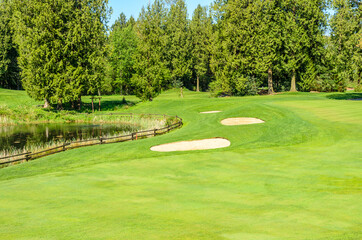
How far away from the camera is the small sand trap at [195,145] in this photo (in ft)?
74.4

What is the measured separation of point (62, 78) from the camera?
53625 mm

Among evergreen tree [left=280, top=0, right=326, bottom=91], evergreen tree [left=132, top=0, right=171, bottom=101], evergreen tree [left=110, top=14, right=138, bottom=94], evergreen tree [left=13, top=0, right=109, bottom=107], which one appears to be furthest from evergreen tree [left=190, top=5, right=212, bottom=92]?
evergreen tree [left=13, top=0, right=109, bottom=107]

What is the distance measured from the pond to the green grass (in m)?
10.3

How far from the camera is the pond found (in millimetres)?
31283

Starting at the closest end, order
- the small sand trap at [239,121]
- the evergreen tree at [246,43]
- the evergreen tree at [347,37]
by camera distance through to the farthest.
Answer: the small sand trap at [239,121], the evergreen tree at [347,37], the evergreen tree at [246,43]

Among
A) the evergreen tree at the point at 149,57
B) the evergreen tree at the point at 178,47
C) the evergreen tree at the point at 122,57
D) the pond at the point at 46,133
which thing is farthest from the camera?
the evergreen tree at the point at 178,47

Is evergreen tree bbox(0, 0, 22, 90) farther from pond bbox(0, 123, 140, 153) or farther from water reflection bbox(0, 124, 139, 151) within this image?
water reflection bbox(0, 124, 139, 151)

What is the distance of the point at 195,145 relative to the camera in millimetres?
23734

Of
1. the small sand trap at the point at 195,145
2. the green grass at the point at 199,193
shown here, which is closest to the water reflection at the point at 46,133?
the green grass at the point at 199,193

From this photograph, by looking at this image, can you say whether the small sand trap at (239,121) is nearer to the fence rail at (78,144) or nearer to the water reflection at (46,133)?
the fence rail at (78,144)

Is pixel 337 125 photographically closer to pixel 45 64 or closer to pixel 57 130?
pixel 57 130

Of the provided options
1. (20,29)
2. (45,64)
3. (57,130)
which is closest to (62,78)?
(45,64)

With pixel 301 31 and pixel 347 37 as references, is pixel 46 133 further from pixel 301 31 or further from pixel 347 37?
pixel 301 31

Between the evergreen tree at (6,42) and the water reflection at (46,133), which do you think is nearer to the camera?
the water reflection at (46,133)
